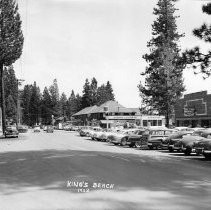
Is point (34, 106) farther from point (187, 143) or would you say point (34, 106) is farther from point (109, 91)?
point (187, 143)

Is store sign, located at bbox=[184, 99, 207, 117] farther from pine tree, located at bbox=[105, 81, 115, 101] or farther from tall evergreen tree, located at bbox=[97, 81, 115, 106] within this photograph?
pine tree, located at bbox=[105, 81, 115, 101]

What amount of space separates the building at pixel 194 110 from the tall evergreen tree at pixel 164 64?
7.36ft

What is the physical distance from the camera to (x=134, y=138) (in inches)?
1326

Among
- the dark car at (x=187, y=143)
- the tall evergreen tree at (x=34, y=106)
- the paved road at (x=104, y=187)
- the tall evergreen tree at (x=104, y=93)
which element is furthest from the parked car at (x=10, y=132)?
the tall evergreen tree at (x=34, y=106)

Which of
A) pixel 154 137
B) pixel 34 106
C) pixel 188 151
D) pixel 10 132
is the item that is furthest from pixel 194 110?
pixel 34 106

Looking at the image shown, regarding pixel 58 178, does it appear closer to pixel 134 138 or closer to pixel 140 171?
pixel 140 171

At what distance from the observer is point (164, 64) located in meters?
60.0

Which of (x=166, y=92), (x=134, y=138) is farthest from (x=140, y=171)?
(x=166, y=92)

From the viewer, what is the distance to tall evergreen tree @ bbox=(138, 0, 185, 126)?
59688 millimetres

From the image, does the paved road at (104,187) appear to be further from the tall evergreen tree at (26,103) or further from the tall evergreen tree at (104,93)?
the tall evergreen tree at (26,103)

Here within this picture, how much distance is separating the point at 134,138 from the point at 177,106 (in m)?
34.6

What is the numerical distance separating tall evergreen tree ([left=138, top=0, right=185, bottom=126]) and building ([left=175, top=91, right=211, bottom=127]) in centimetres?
224

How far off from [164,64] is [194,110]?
7347mm

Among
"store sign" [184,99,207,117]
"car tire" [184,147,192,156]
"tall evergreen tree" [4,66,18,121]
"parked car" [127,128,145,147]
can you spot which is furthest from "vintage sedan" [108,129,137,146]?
"tall evergreen tree" [4,66,18,121]
